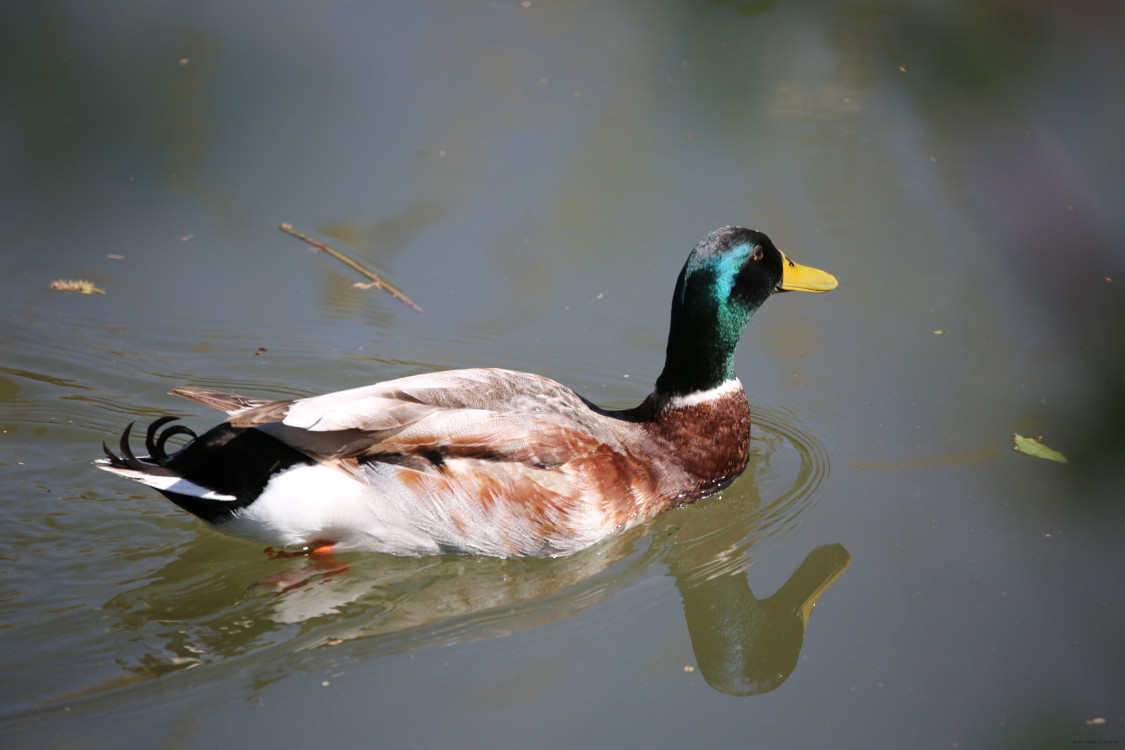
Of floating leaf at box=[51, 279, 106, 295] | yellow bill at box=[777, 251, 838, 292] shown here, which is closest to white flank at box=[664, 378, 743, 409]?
yellow bill at box=[777, 251, 838, 292]

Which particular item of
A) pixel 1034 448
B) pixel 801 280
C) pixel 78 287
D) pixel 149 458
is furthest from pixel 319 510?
pixel 1034 448

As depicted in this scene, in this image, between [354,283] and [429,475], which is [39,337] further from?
[429,475]

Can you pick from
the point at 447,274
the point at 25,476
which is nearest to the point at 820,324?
the point at 447,274

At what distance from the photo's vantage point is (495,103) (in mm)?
7613

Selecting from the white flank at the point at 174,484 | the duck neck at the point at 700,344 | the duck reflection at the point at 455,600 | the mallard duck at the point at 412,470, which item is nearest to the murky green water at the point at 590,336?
the duck reflection at the point at 455,600

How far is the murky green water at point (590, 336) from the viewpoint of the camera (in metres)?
3.35

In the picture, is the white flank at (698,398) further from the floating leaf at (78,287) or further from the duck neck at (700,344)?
the floating leaf at (78,287)

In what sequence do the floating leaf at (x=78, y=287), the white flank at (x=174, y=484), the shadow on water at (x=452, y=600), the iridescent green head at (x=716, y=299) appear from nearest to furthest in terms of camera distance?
the shadow on water at (x=452, y=600)
the white flank at (x=174, y=484)
the iridescent green head at (x=716, y=299)
the floating leaf at (x=78, y=287)

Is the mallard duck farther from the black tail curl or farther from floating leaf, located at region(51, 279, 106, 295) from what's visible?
floating leaf, located at region(51, 279, 106, 295)

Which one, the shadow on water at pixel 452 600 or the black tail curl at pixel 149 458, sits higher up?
the black tail curl at pixel 149 458

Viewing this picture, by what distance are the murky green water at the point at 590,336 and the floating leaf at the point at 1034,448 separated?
105 mm

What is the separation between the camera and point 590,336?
19.0 ft

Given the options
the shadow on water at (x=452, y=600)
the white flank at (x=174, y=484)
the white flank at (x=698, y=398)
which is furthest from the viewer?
the white flank at (x=698, y=398)

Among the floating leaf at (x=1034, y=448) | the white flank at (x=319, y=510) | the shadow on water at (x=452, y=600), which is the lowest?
the shadow on water at (x=452, y=600)
